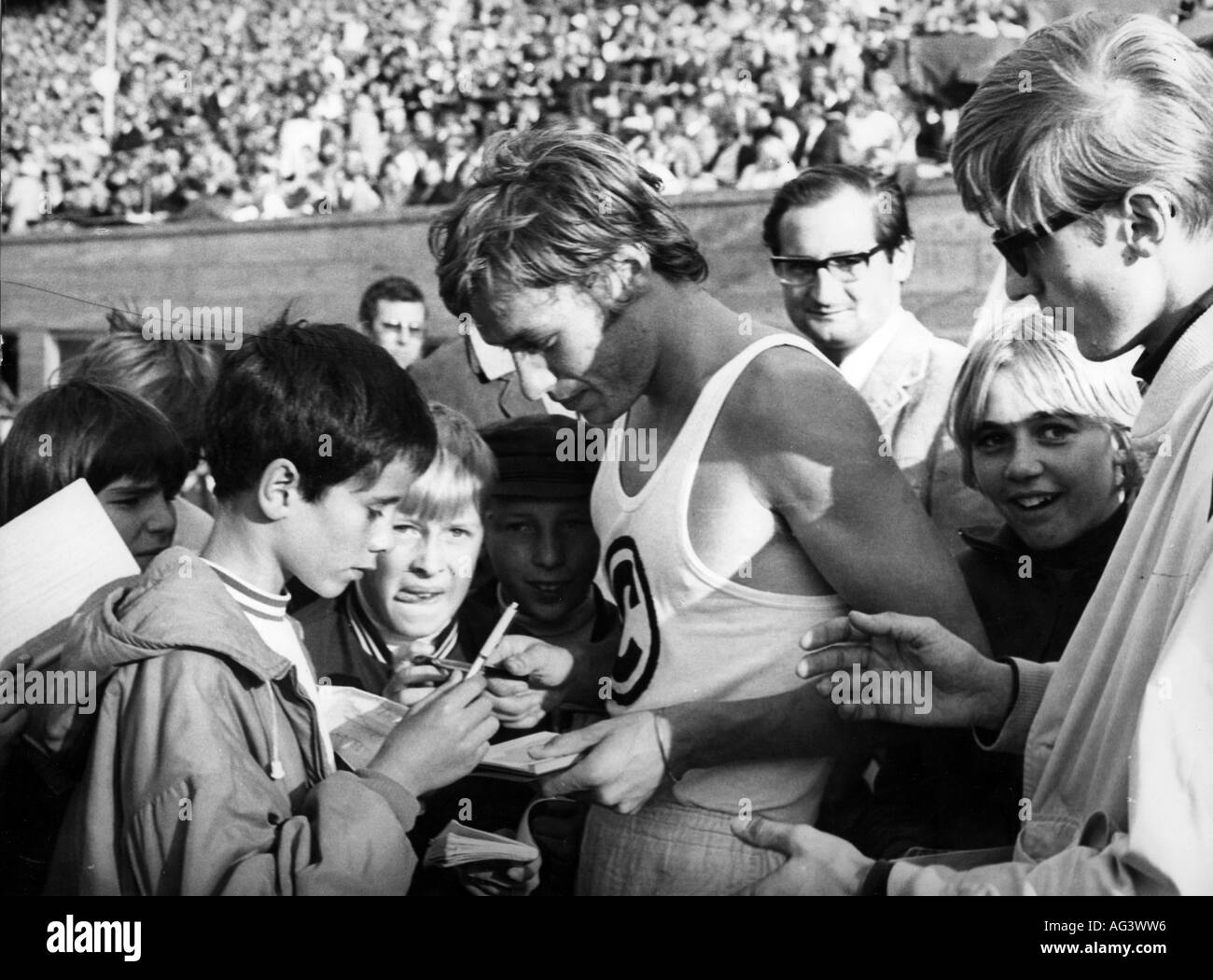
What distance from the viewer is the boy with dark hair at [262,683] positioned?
1679 mm

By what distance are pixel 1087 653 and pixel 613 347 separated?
0.75m

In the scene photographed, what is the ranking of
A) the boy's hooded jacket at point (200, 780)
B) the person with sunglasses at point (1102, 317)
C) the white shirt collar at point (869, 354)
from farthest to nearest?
the white shirt collar at point (869, 354) < the boy's hooded jacket at point (200, 780) < the person with sunglasses at point (1102, 317)

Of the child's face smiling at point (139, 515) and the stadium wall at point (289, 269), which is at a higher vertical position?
the stadium wall at point (289, 269)

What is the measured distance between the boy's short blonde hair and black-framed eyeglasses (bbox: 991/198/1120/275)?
1.03m

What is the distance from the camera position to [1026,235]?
5.27 feet

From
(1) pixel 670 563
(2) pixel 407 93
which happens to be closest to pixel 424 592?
(1) pixel 670 563

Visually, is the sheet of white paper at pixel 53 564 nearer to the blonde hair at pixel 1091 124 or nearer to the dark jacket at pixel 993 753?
the dark jacket at pixel 993 753

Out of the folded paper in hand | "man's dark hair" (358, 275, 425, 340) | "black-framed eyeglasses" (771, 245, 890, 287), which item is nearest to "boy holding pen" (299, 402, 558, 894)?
the folded paper in hand

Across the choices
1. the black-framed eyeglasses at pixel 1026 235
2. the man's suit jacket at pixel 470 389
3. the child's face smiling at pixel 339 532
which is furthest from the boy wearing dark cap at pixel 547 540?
the black-framed eyeglasses at pixel 1026 235

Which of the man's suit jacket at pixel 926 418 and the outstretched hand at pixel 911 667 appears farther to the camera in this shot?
the man's suit jacket at pixel 926 418

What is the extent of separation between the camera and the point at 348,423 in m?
1.94

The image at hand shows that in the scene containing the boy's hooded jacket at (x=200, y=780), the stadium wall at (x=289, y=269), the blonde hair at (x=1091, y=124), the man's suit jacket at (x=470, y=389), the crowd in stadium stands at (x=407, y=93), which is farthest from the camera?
the crowd in stadium stands at (x=407, y=93)
